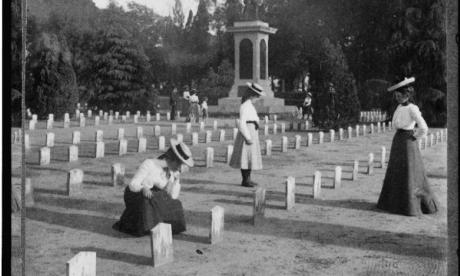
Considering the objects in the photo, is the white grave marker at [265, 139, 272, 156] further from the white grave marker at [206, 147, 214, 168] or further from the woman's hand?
the woman's hand

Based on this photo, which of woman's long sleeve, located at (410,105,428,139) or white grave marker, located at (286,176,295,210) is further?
white grave marker, located at (286,176,295,210)

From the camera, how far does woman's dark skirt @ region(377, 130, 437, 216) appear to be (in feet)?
21.3

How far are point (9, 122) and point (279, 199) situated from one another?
4.53 m

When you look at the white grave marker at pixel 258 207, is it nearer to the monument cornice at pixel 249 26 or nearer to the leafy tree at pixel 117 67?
the leafy tree at pixel 117 67

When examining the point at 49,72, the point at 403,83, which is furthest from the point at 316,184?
the point at 49,72

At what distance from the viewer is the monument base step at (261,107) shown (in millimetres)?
18578

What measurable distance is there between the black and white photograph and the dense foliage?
0.09 feet

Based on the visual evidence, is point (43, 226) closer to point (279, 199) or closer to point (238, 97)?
point (279, 199)

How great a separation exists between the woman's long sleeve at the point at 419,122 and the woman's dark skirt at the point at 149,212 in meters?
2.68

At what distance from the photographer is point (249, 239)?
18.6ft

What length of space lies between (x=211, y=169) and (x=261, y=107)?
11503 millimetres

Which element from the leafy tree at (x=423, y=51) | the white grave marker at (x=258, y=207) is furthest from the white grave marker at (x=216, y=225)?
the leafy tree at (x=423, y=51)

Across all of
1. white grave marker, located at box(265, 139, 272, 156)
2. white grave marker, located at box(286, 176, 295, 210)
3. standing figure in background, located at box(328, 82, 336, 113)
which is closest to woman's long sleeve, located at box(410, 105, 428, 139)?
white grave marker, located at box(286, 176, 295, 210)

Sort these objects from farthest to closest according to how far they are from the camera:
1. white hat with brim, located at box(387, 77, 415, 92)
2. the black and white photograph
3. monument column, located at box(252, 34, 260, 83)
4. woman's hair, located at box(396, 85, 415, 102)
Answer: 1. monument column, located at box(252, 34, 260, 83)
2. woman's hair, located at box(396, 85, 415, 102)
3. white hat with brim, located at box(387, 77, 415, 92)
4. the black and white photograph
